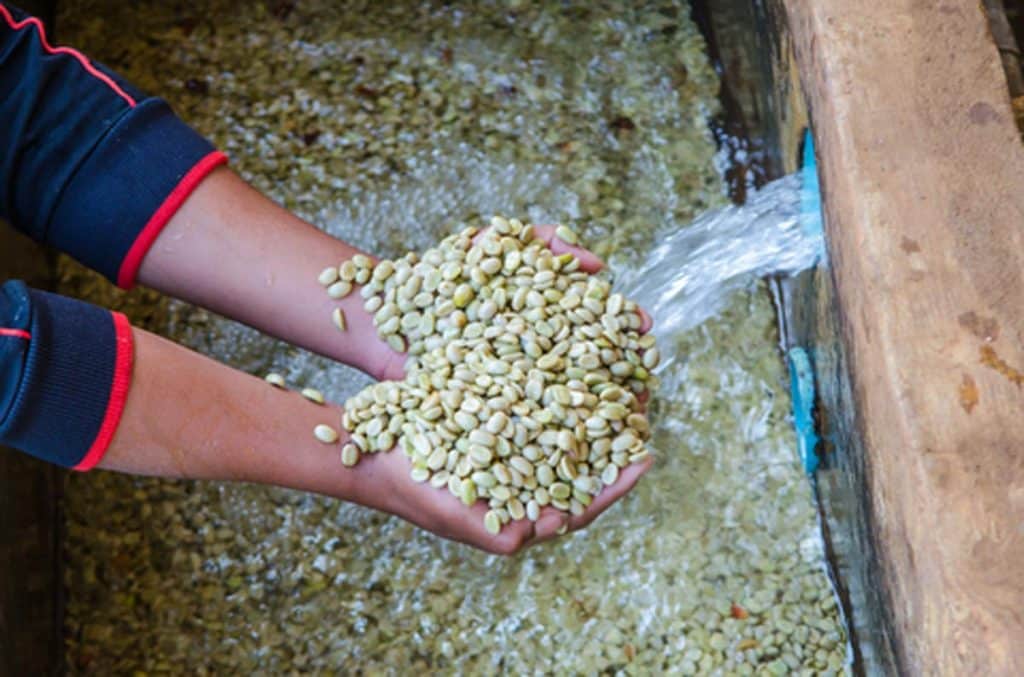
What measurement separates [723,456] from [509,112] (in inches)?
29.5

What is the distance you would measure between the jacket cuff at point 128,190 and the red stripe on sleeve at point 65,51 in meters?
0.03

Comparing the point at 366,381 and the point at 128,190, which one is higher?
the point at 128,190

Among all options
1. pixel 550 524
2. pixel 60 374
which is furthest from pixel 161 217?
pixel 550 524

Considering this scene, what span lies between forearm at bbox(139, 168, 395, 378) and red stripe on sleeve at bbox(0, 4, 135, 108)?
15 cm

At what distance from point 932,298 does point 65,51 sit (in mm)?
1092

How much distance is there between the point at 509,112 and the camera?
209 centimetres

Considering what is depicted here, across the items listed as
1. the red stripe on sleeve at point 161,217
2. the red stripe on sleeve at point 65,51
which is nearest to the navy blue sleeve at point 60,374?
the red stripe on sleeve at point 161,217

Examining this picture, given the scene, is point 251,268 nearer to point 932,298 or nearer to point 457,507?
point 457,507

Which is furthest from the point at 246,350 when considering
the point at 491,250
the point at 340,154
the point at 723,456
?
the point at 723,456

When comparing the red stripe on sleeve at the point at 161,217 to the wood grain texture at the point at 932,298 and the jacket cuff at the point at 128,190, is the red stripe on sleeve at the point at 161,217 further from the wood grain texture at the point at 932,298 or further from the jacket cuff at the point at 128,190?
the wood grain texture at the point at 932,298

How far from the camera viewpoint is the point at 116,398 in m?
1.27

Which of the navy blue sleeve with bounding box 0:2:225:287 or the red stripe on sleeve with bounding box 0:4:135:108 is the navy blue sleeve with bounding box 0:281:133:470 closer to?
the navy blue sleeve with bounding box 0:2:225:287

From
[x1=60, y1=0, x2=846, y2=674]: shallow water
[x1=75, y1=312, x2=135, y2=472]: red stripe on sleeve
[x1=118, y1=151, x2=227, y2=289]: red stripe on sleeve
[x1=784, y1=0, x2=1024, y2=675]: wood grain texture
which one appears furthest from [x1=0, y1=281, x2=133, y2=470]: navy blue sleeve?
[x1=784, y1=0, x2=1024, y2=675]: wood grain texture

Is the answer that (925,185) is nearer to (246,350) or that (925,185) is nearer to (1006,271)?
(1006,271)
